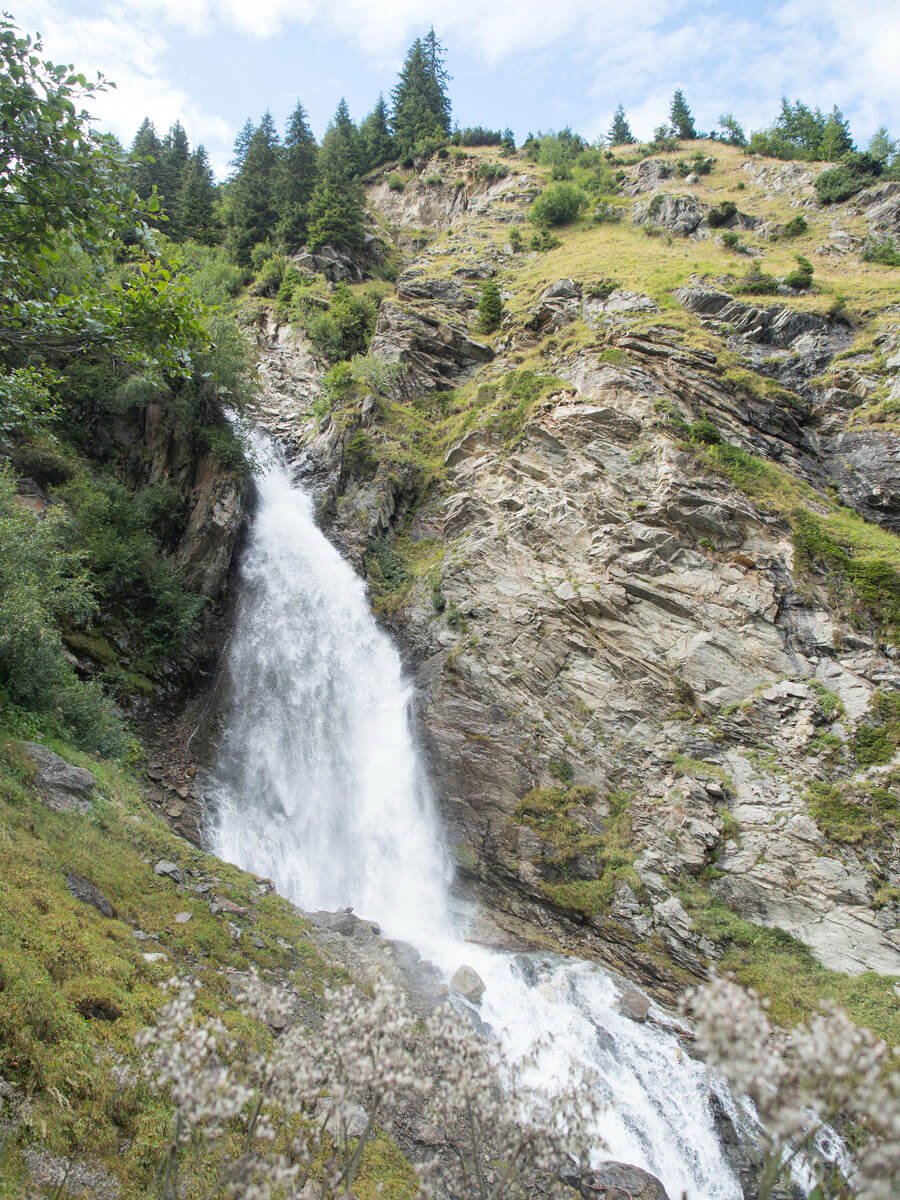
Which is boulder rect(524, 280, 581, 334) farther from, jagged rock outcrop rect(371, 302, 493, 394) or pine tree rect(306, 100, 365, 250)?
pine tree rect(306, 100, 365, 250)

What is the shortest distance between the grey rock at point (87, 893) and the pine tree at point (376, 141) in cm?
7097

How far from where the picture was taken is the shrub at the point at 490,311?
32719 millimetres

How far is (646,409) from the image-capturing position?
20469 millimetres

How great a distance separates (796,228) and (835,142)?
21.2 metres

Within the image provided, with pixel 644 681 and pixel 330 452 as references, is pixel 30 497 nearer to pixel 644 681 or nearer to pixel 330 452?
pixel 330 452

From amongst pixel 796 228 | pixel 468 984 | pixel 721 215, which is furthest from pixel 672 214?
pixel 468 984

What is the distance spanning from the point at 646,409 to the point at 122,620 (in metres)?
19.7

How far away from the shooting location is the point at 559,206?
40875mm

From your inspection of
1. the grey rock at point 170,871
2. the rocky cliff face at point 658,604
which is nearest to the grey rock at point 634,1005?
the rocky cliff face at point 658,604

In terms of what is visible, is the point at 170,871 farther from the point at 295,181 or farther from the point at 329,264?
the point at 295,181

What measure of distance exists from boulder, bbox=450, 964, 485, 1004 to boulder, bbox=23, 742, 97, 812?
7.77m

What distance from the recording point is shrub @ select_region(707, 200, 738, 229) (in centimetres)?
3642

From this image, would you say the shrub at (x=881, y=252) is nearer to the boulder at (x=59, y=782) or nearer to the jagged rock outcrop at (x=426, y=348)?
the jagged rock outcrop at (x=426, y=348)

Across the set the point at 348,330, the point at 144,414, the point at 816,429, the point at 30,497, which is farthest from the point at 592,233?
the point at 30,497
